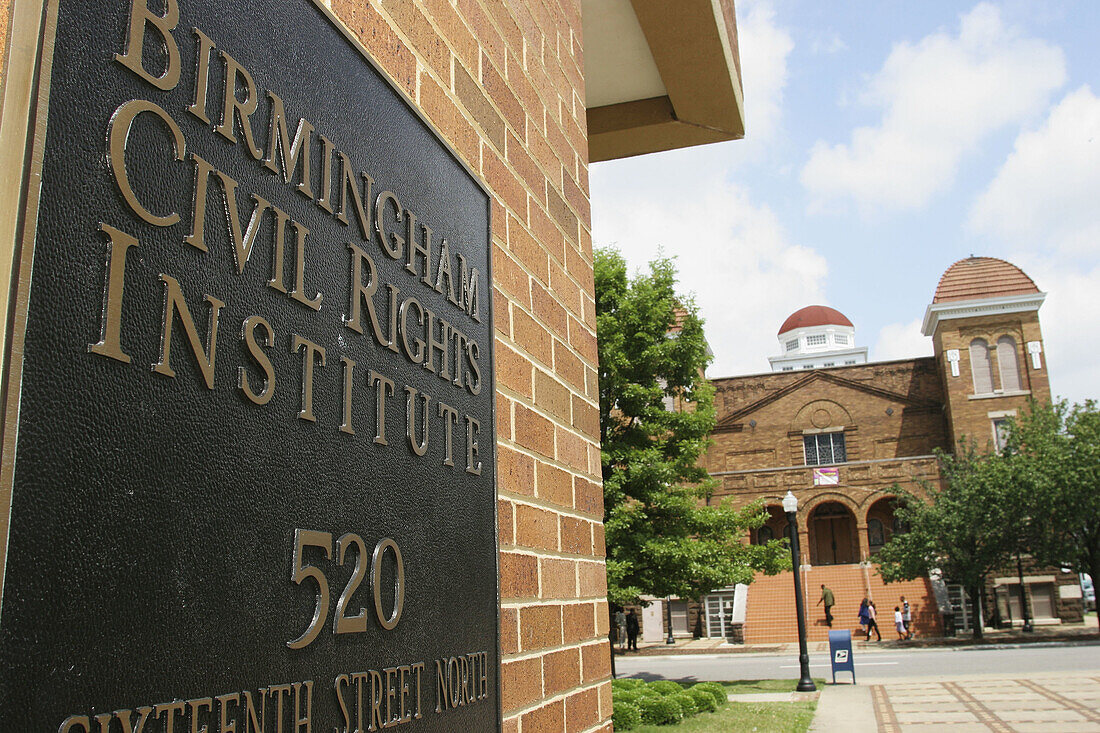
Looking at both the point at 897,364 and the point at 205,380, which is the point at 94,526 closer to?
the point at 205,380

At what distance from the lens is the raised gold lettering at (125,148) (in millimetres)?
936

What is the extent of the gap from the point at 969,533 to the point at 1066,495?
3.08 meters

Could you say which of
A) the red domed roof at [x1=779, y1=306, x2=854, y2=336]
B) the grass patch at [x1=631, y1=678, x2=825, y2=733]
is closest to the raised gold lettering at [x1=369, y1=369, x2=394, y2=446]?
the grass patch at [x1=631, y1=678, x2=825, y2=733]

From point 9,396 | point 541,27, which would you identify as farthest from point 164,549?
point 541,27

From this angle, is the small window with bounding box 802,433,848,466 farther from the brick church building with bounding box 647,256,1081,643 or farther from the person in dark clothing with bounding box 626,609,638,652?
the person in dark clothing with bounding box 626,609,638,652

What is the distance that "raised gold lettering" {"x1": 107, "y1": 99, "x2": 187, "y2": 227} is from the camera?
3.07 ft

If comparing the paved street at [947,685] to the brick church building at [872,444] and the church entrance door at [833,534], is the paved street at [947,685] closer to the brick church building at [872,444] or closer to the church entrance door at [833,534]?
the brick church building at [872,444]

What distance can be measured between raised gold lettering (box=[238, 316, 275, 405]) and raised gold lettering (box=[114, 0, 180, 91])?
11.7 inches

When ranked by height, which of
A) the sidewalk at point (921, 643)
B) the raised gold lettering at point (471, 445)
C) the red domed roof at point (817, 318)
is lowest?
the sidewalk at point (921, 643)

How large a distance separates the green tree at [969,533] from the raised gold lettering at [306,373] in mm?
31156

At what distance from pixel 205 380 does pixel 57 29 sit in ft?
1.29

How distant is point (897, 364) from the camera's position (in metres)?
43.5

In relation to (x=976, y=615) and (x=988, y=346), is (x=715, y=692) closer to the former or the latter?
(x=976, y=615)

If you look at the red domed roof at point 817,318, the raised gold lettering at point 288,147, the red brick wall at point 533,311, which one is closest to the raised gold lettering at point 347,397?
the raised gold lettering at point 288,147
